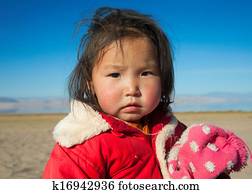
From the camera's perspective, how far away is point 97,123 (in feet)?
6.53

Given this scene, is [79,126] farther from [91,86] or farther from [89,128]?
[91,86]

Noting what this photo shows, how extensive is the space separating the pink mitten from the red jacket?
Result: 2.9 inches

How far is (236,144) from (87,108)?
2.55 ft

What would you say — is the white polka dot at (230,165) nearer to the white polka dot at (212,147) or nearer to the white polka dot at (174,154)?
the white polka dot at (212,147)

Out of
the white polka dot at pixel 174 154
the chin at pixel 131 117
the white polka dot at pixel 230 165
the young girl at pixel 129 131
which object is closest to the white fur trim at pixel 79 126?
the young girl at pixel 129 131

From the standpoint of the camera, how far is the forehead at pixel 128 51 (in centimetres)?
198

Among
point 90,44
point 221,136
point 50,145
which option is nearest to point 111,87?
point 90,44

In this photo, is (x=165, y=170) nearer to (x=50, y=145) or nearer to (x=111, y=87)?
(x=111, y=87)

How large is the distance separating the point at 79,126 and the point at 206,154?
638 millimetres

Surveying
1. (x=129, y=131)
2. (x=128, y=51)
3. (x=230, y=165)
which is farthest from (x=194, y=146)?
(x=128, y=51)

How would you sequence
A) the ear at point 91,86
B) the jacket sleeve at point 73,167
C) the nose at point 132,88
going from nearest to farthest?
Answer: the jacket sleeve at point 73,167 < the nose at point 132,88 < the ear at point 91,86

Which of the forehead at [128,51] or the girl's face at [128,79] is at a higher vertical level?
the forehead at [128,51]

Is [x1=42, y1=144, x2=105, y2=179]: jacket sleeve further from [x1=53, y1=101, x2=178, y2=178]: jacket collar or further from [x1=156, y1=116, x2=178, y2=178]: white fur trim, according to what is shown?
[x1=156, y1=116, x2=178, y2=178]: white fur trim

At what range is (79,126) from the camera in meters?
1.97
